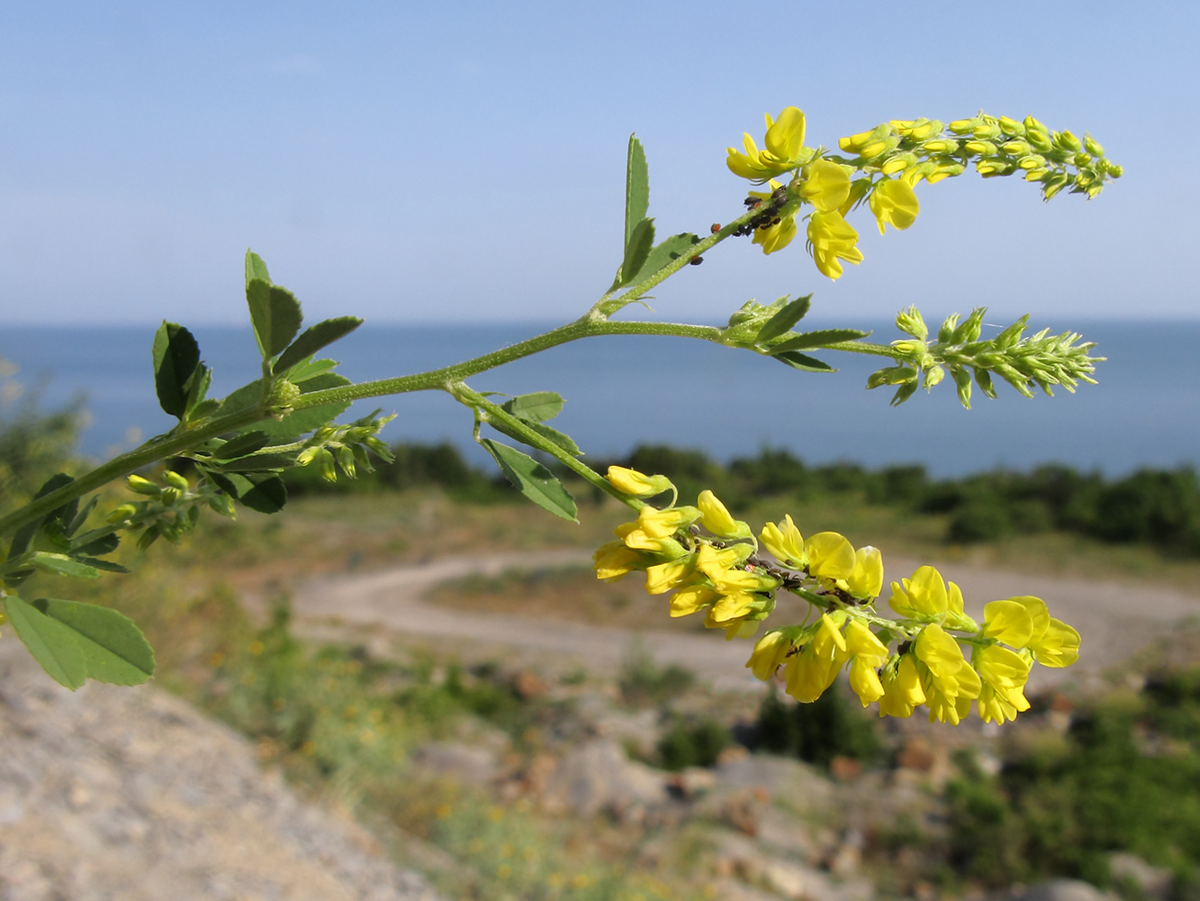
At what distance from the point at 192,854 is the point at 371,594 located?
11161mm

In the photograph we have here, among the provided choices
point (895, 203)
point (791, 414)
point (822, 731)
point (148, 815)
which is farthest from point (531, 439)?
point (791, 414)

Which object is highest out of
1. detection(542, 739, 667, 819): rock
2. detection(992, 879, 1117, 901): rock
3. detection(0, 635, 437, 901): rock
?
detection(0, 635, 437, 901): rock

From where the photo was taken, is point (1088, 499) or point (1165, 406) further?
point (1165, 406)

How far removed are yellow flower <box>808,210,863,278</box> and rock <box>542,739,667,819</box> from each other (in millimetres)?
7984

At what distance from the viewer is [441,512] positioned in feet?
68.5

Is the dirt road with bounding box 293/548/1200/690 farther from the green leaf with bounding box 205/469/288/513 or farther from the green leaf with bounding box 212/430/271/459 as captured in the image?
the green leaf with bounding box 212/430/271/459

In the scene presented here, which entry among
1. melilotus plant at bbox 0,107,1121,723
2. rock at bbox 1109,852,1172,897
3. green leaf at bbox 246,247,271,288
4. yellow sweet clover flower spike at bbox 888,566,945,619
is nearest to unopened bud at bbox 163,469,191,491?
melilotus plant at bbox 0,107,1121,723

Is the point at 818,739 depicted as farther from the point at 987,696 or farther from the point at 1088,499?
the point at 1088,499

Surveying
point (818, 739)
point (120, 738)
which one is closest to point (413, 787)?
point (120, 738)

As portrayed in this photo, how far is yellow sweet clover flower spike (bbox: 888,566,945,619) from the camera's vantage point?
759mm

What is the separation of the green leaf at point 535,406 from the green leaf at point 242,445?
226 millimetres

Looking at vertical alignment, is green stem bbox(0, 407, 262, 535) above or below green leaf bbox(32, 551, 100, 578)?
above

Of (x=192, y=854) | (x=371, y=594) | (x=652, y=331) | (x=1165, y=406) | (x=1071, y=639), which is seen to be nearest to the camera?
(x=652, y=331)

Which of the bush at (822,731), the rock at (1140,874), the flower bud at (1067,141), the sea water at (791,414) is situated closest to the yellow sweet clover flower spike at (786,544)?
the flower bud at (1067,141)
